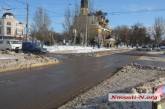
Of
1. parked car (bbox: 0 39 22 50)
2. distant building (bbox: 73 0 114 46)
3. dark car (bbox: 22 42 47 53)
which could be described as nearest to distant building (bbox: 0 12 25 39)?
distant building (bbox: 73 0 114 46)

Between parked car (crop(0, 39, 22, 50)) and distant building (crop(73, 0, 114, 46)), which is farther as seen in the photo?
distant building (crop(73, 0, 114, 46))

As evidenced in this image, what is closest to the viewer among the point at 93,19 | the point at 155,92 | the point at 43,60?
the point at 155,92

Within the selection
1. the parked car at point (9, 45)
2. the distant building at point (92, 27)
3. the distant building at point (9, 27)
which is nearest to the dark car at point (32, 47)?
the parked car at point (9, 45)

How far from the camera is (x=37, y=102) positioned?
13.7 metres

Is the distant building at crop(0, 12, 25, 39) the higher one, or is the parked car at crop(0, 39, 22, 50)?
the distant building at crop(0, 12, 25, 39)

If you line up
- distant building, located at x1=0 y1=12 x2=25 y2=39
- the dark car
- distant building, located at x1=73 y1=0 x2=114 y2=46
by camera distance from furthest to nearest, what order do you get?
distant building, located at x1=0 y1=12 x2=25 y2=39 → distant building, located at x1=73 y1=0 x2=114 y2=46 → the dark car

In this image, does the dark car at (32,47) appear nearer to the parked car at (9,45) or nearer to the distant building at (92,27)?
the parked car at (9,45)

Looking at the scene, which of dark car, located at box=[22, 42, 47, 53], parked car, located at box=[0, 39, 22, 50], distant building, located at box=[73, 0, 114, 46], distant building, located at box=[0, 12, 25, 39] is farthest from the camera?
distant building, located at box=[0, 12, 25, 39]

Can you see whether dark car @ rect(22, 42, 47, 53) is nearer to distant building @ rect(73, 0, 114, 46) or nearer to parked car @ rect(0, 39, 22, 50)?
parked car @ rect(0, 39, 22, 50)

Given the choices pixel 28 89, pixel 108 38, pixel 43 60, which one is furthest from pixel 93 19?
pixel 28 89

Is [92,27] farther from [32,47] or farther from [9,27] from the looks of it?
[32,47]

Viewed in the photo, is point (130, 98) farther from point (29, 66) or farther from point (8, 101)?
point (29, 66)

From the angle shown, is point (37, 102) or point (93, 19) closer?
point (37, 102)

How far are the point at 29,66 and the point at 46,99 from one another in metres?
16.1
